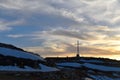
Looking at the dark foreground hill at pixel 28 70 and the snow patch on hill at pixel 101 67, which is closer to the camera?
the dark foreground hill at pixel 28 70

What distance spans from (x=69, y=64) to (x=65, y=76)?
70.3 feet

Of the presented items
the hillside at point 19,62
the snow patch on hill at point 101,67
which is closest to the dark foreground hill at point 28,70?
the hillside at point 19,62

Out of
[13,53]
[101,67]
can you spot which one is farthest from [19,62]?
[101,67]

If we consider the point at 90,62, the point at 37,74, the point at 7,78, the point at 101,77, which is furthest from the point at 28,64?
the point at 90,62

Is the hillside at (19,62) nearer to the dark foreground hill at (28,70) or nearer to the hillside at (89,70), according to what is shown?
the dark foreground hill at (28,70)

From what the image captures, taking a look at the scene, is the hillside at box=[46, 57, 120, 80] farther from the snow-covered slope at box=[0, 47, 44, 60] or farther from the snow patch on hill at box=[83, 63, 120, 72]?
the snow-covered slope at box=[0, 47, 44, 60]

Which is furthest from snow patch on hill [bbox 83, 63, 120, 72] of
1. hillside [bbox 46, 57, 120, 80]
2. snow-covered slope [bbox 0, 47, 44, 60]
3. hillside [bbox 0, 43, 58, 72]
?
snow-covered slope [bbox 0, 47, 44, 60]

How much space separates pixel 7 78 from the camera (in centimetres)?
5334

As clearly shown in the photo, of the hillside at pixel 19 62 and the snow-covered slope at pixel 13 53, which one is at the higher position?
the snow-covered slope at pixel 13 53

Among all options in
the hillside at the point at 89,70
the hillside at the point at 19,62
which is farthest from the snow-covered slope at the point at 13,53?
the hillside at the point at 89,70

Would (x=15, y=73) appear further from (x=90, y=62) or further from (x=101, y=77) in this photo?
(x=90, y=62)

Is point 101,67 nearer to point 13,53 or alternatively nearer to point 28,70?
point 13,53

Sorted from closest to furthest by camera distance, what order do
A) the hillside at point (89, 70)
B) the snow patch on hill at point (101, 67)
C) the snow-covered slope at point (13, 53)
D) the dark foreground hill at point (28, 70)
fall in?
the dark foreground hill at point (28, 70), the snow-covered slope at point (13, 53), the hillside at point (89, 70), the snow patch on hill at point (101, 67)

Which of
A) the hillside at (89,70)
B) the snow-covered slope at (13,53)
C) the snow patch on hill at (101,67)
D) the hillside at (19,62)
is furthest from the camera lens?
the snow patch on hill at (101,67)
